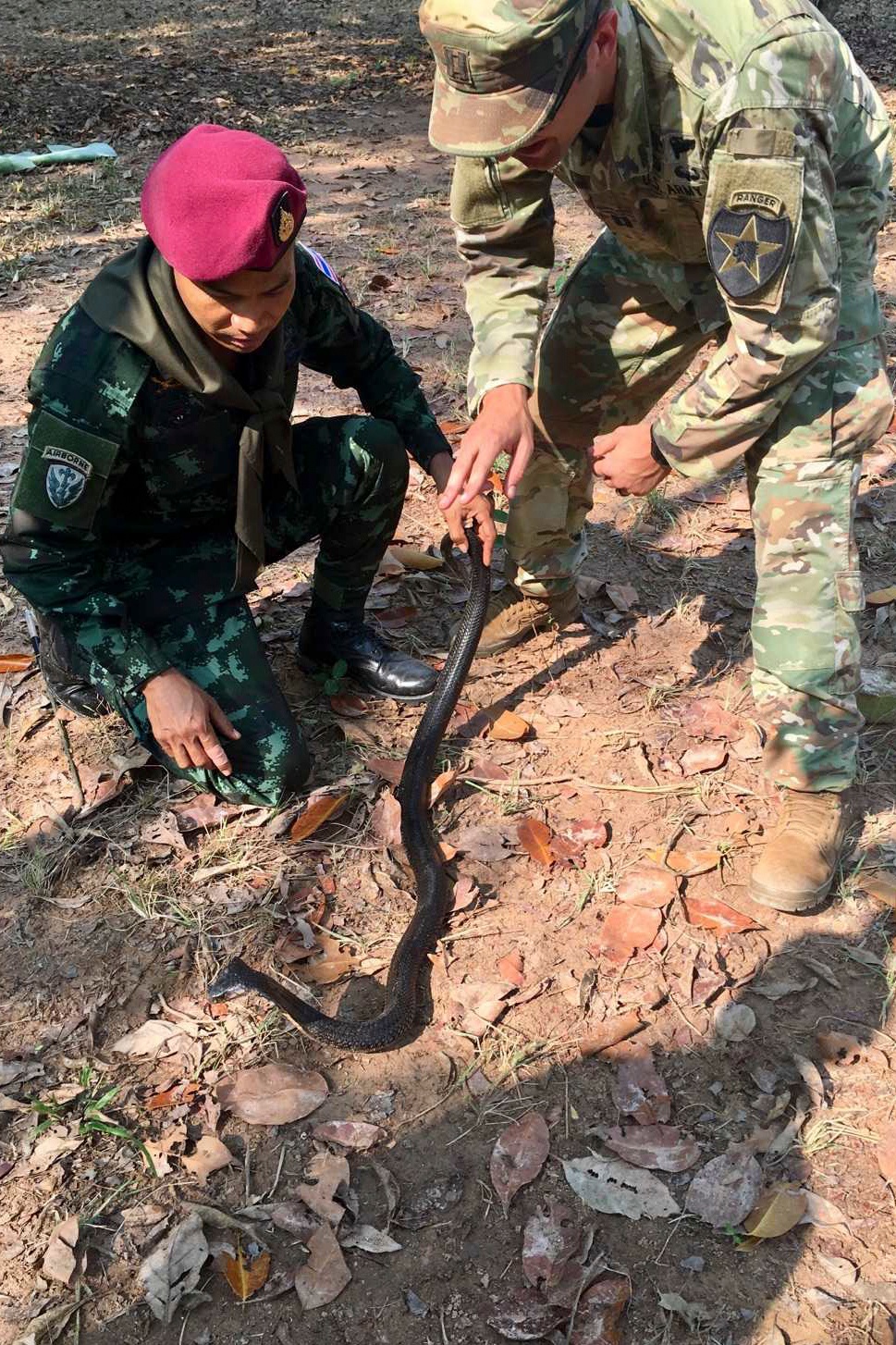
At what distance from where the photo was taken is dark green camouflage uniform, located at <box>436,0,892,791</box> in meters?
2.23

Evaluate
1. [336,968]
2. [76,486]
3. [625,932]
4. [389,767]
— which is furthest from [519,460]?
[336,968]

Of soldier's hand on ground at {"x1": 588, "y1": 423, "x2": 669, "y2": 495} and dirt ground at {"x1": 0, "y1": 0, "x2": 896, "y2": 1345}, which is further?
soldier's hand on ground at {"x1": 588, "y1": 423, "x2": 669, "y2": 495}

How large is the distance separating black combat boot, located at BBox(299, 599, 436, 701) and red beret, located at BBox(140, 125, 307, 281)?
4.27 feet

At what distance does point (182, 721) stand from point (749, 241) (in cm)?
175

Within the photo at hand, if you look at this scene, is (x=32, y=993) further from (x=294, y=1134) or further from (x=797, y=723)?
(x=797, y=723)

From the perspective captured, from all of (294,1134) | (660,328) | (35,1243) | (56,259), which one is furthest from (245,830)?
(56,259)

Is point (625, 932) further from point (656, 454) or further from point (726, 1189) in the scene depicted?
point (656, 454)

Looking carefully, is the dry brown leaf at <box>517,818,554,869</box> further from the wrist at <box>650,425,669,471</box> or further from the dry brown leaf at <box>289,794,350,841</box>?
the wrist at <box>650,425,669,471</box>

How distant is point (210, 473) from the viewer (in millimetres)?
3041

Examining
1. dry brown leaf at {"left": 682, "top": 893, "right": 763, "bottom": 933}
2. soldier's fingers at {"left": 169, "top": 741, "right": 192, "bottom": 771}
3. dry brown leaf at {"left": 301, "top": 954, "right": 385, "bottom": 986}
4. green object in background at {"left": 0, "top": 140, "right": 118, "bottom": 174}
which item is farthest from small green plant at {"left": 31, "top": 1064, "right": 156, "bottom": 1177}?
green object in background at {"left": 0, "top": 140, "right": 118, "bottom": 174}

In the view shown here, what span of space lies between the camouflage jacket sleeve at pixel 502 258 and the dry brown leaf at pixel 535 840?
1.16 m

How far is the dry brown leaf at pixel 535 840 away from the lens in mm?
2936

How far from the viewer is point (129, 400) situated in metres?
2.72

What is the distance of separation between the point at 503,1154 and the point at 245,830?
1178 millimetres
